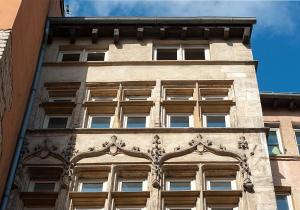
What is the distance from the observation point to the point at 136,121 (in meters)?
20.0

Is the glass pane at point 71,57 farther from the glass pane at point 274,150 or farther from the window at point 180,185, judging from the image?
the glass pane at point 274,150

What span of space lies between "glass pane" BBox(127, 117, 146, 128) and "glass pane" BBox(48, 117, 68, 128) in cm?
195

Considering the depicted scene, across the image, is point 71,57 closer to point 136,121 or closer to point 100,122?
point 100,122

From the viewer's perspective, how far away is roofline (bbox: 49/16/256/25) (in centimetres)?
2314

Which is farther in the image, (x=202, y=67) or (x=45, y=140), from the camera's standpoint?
(x=202, y=67)

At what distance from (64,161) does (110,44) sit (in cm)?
648

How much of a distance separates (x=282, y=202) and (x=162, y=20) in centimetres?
819

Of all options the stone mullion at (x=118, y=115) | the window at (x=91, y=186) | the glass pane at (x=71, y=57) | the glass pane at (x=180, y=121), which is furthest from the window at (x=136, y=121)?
the glass pane at (x=71, y=57)

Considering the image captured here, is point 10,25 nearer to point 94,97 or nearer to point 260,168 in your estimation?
point 94,97

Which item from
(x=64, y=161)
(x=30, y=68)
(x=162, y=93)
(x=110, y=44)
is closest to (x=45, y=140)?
(x=64, y=161)

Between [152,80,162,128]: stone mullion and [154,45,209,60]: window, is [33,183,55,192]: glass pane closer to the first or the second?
[152,80,162,128]: stone mullion

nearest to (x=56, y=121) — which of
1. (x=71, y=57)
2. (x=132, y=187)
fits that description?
(x=71, y=57)

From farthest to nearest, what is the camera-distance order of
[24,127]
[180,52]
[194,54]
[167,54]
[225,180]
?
[167,54] → [194,54] → [180,52] → [24,127] → [225,180]

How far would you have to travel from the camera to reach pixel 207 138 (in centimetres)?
1855
